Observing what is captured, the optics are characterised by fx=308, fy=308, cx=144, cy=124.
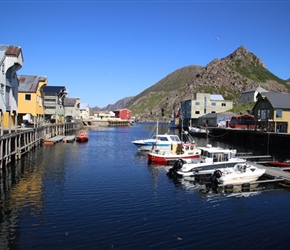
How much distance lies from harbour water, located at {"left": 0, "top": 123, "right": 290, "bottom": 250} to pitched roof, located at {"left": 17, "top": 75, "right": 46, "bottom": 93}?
32037 mm

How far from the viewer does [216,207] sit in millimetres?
22516

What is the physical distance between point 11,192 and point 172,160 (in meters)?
21.8

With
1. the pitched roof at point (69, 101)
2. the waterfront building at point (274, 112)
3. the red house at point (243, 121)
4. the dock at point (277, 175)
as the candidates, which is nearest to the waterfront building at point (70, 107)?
the pitched roof at point (69, 101)

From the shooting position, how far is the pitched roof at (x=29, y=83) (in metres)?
61.9

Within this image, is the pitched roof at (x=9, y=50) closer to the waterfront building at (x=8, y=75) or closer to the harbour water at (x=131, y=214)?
the waterfront building at (x=8, y=75)

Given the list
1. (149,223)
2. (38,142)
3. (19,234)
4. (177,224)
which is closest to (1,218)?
(19,234)

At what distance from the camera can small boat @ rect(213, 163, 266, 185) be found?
28.3m

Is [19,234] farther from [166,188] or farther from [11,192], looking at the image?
[166,188]

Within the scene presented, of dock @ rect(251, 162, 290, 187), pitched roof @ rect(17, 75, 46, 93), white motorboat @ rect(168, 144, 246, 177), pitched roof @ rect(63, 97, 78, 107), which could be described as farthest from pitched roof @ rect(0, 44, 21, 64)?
pitched roof @ rect(63, 97, 78, 107)

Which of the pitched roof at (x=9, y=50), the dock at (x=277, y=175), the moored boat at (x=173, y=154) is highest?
the pitched roof at (x=9, y=50)

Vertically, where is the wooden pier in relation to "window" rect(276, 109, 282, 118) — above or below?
below

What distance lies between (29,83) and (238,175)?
1973 inches

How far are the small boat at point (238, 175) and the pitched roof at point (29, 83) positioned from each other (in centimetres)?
4563

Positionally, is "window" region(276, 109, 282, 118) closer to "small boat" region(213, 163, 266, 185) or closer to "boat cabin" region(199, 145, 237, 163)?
"boat cabin" region(199, 145, 237, 163)
